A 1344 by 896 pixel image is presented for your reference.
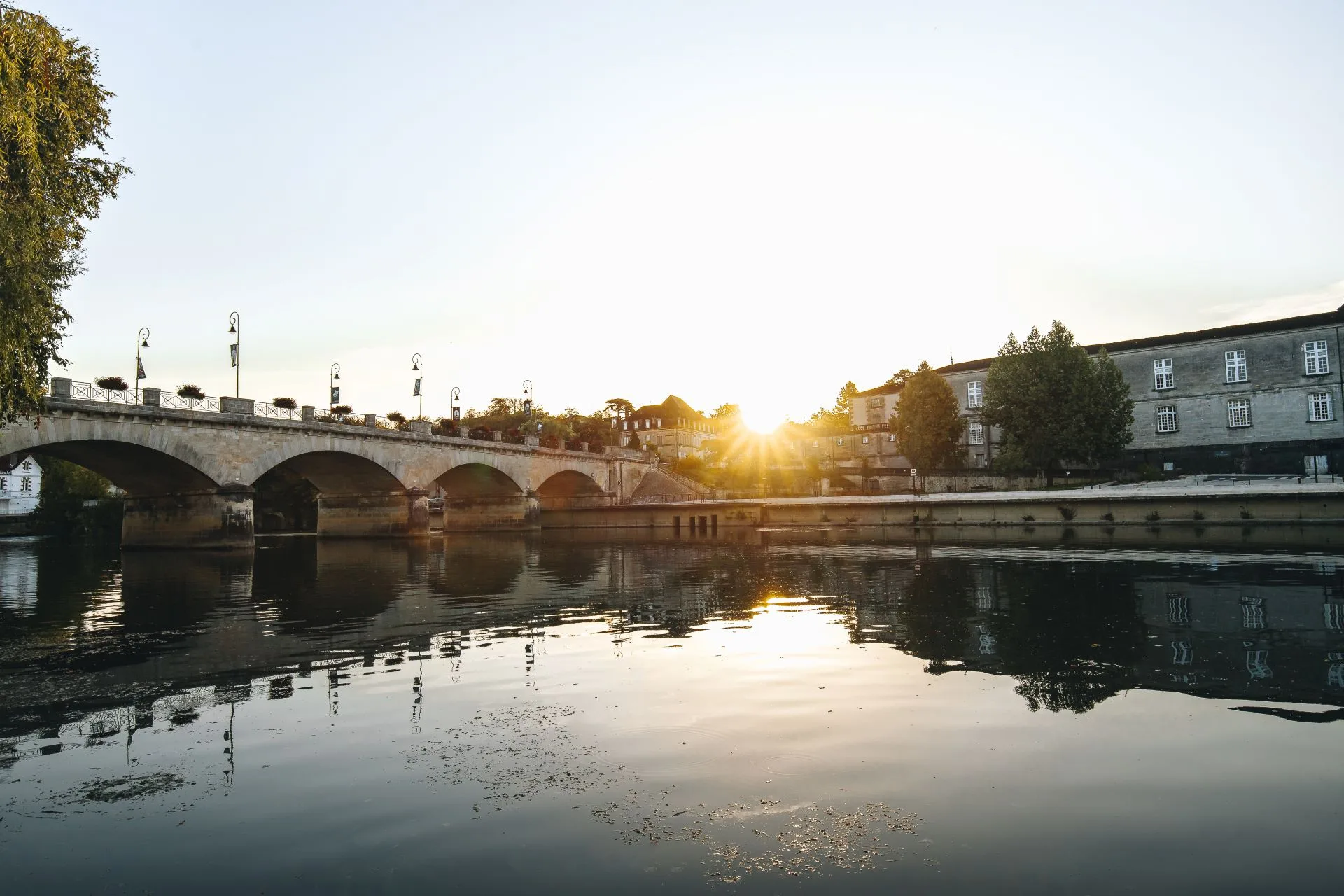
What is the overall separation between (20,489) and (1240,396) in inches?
5568

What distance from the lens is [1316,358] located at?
2293 inches

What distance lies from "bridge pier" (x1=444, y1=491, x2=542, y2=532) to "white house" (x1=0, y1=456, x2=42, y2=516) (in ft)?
220

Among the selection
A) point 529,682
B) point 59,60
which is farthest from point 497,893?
point 59,60

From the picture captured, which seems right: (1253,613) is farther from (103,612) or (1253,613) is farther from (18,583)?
(18,583)

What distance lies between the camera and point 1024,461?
60688 mm

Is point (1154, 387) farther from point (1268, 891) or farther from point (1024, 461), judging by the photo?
point (1268, 891)

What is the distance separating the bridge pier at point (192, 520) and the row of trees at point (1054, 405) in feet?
170

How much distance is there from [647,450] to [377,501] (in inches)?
1638

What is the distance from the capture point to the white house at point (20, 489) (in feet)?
351

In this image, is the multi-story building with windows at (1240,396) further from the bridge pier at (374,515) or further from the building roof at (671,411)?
the building roof at (671,411)

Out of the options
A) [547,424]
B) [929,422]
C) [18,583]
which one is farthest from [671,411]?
[18,583]

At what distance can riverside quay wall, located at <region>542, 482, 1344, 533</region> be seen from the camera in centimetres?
3941

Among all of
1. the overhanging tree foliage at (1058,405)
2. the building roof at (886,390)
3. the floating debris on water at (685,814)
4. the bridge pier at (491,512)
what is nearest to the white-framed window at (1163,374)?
the overhanging tree foliage at (1058,405)

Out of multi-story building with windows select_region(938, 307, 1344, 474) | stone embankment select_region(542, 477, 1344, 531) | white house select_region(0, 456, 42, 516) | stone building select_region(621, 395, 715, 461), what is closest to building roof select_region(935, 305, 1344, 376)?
multi-story building with windows select_region(938, 307, 1344, 474)
